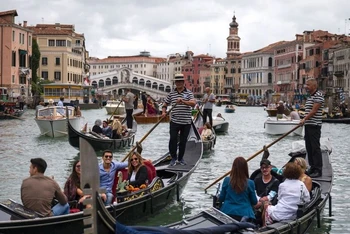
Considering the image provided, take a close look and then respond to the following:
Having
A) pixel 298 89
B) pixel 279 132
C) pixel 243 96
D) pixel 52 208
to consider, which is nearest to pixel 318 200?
pixel 52 208

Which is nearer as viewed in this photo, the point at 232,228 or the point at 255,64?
the point at 232,228

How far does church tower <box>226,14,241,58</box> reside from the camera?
225 feet

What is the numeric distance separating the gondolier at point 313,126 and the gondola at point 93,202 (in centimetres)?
101

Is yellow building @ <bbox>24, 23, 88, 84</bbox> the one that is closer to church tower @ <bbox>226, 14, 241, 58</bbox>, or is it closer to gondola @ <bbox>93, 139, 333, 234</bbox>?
church tower @ <bbox>226, 14, 241, 58</bbox>

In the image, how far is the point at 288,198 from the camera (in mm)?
3812

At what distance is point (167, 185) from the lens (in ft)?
16.2

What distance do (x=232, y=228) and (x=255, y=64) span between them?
56.2m

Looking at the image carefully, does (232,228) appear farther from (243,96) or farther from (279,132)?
(243,96)

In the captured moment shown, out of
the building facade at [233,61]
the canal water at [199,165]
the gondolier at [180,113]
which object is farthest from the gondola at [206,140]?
the building facade at [233,61]

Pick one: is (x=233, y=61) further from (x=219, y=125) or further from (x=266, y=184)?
(x=266, y=184)

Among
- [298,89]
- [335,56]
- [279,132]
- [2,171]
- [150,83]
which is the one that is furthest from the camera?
[150,83]

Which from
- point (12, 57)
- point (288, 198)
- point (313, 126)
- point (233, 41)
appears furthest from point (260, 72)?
point (288, 198)

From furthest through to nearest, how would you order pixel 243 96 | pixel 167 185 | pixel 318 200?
pixel 243 96 → pixel 167 185 → pixel 318 200

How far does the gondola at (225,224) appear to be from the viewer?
2.50 meters
